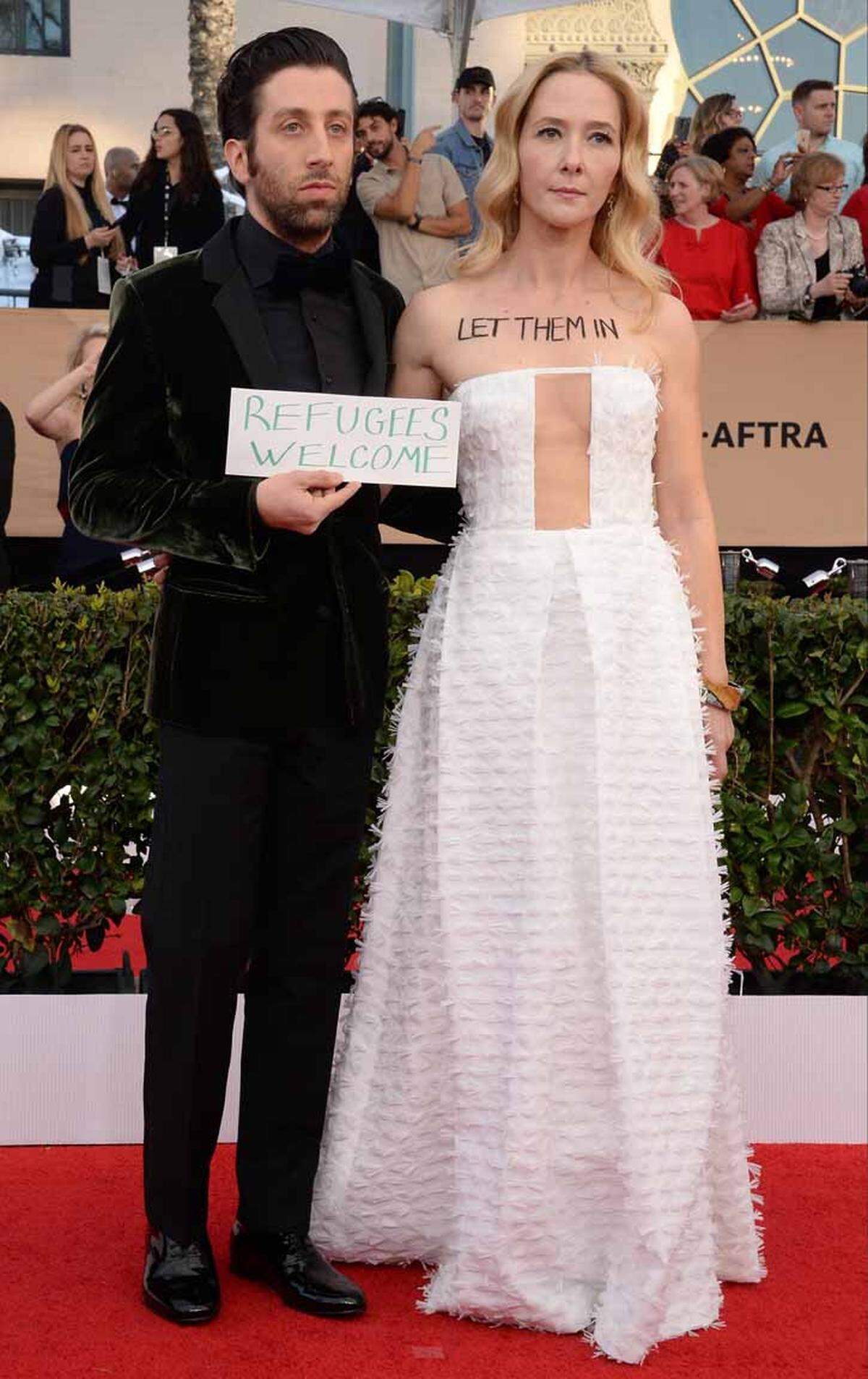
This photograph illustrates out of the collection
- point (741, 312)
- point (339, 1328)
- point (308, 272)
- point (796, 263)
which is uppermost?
point (796, 263)

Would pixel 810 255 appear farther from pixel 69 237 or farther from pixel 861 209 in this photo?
pixel 69 237

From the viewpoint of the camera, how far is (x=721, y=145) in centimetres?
859

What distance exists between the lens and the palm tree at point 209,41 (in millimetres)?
10461

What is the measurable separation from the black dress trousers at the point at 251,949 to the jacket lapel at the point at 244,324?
576 mm

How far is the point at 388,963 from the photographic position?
3.36 meters

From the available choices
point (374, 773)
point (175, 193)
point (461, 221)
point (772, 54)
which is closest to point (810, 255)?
point (461, 221)

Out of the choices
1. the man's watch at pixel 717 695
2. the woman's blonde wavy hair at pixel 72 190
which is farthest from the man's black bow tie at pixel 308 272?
the woman's blonde wavy hair at pixel 72 190

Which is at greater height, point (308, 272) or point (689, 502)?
point (308, 272)

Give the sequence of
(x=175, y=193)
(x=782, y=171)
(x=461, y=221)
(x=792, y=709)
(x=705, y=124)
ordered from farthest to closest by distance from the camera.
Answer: (x=782, y=171)
(x=705, y=124)
(x=461, y=221)
(x=175, y=193)
(x=792, y=709)

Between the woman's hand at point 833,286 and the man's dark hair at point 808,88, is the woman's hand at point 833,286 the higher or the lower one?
the lower one

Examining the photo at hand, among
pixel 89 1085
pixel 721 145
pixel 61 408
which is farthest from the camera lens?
pixel 721 145

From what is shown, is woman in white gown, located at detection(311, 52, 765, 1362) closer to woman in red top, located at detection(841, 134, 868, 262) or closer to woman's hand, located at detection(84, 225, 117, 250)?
woman's hand, located at detection(84, 225, 117, 250)

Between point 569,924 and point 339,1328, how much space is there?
83cm

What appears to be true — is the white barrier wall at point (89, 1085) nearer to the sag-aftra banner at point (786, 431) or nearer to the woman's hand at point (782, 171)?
the sag-aftra banner at point (786, 431)
